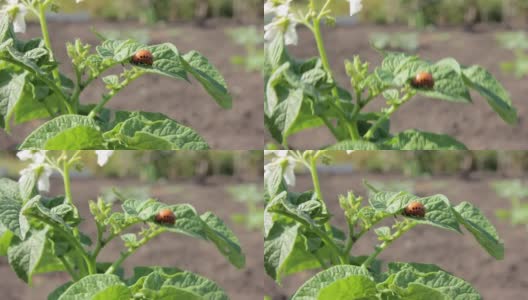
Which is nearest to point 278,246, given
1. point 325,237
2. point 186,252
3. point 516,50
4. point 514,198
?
point 325,237

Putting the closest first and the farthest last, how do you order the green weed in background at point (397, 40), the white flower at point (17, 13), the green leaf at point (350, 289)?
the green leaf at point (350, 289) < the white flower at point (17, 13) < the green weed in background at point (397, 40)

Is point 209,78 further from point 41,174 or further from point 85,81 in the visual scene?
point 41,174

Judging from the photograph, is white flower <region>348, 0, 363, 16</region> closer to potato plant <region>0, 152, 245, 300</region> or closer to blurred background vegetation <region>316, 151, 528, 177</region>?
potato plant <region>0, 152, 245, 300</region>

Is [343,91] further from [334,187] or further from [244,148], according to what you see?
[334,187]

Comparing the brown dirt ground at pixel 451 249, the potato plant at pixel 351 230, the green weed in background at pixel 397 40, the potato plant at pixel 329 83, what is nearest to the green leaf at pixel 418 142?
the potato plant at pixel 329 83

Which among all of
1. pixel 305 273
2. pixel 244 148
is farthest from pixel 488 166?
pixel 244 148

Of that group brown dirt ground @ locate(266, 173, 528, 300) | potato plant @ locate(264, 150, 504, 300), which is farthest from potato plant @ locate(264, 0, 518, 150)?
brown dirt ground @ locate(266, 173, 528, 300)

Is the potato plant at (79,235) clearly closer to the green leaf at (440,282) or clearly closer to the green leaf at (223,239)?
the green leaf at (223,239)
